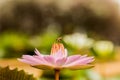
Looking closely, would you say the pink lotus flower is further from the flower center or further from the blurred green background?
the blurred green background

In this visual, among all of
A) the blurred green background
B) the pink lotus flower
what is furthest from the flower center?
the blurred green background

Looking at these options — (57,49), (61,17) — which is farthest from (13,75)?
(61,17)

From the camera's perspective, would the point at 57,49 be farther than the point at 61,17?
No

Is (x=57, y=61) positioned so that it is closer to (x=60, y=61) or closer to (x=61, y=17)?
(x=60, y=61)

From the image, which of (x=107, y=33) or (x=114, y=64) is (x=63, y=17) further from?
(x=114, y=64)

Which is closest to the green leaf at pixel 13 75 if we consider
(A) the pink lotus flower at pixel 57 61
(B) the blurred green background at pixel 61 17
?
(A) the pink lotus flower at pixel 57 61

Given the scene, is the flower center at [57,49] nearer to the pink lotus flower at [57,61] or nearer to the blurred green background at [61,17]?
the pink lotus flower at [57,61]

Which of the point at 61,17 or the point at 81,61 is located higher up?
the point at 61,17

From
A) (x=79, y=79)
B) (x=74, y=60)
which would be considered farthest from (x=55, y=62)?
(x=79, y=79)
